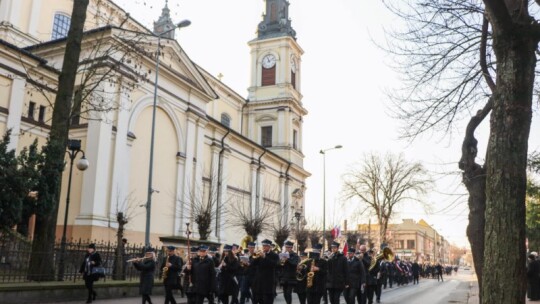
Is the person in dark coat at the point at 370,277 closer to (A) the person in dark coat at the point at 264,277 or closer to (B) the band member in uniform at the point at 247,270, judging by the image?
(B) the band member in uniform at the point at 247,270

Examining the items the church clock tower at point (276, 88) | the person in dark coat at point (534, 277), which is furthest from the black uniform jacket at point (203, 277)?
the church clock tower at point (276, 88)

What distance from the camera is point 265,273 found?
1251cm

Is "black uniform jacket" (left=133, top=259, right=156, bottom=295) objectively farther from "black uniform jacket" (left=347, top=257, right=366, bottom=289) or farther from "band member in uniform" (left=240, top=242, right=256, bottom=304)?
"black uniform jacket" (left=347, top=257, right=366, bottom=289)

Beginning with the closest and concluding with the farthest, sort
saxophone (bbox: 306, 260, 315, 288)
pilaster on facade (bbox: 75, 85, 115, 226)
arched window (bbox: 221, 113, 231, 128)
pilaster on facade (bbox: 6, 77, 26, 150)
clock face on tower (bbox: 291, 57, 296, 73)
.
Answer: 1. saxophone (bbox: 306, 260, 315, 288)
2. pilaster on facade (bbox: 6, 77, 26, 150)
3. pilaster on facade (bbox: 75, 85, 115, 226)
4. arched window (bbox: 221, 113, 231, 128)
5. clock face on tower (bbox: 291, 57, 296, 73)

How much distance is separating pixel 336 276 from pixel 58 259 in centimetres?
910

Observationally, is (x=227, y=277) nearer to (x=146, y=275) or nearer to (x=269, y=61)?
(x=146, y=275)

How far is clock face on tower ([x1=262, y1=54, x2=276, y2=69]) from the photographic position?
5883 centimetres

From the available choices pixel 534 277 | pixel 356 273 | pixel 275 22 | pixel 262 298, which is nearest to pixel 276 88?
pixel 275 22

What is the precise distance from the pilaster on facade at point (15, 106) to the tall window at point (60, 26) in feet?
31.5

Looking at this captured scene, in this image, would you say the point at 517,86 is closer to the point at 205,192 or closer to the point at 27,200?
the point at 27,200

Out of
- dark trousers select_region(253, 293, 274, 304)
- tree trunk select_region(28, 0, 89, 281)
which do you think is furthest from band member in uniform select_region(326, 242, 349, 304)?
tree trunk select_region(28, 0, 89, 281)

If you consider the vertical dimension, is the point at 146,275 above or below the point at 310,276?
below

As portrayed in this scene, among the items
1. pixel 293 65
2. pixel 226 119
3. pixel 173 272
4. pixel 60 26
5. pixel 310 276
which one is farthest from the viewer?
pixel 293 65

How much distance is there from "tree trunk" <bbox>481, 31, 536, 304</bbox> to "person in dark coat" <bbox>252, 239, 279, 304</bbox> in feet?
21.2
